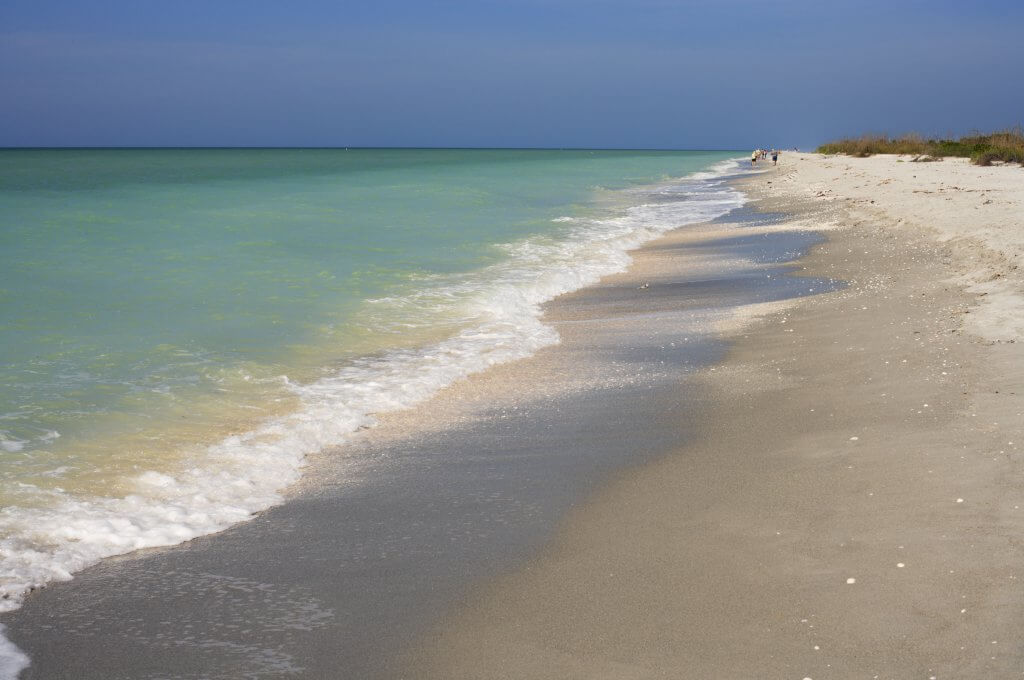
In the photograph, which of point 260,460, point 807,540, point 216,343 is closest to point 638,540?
point 807,540

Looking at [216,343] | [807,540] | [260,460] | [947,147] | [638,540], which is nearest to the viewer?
[807,540]

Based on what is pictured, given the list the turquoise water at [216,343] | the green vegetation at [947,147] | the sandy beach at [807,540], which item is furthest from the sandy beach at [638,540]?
the green vegetation at [947,147]

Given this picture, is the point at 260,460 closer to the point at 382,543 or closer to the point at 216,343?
the point at 382,543

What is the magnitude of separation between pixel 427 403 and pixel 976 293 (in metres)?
5.61

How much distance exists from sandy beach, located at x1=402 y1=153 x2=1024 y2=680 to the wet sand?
0.24 metres

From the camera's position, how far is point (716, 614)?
351cm

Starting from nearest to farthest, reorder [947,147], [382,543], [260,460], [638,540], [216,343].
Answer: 1. [638,540]
2. [382,543]
3. [260,460]
4. [216,343]
5. [947,147]

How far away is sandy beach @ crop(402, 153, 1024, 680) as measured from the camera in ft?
Result: 10.6

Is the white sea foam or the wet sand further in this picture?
the white sea foam

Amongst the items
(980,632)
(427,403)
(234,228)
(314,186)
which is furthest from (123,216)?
(980,632)

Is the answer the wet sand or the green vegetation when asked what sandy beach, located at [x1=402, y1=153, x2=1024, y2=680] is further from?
the green vegetation

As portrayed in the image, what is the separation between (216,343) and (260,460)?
3.76m

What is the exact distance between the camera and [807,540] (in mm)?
4098

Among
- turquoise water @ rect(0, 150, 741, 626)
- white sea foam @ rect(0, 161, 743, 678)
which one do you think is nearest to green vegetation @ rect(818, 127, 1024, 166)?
turquoise water @ rect(0, 150, 741, 626)
